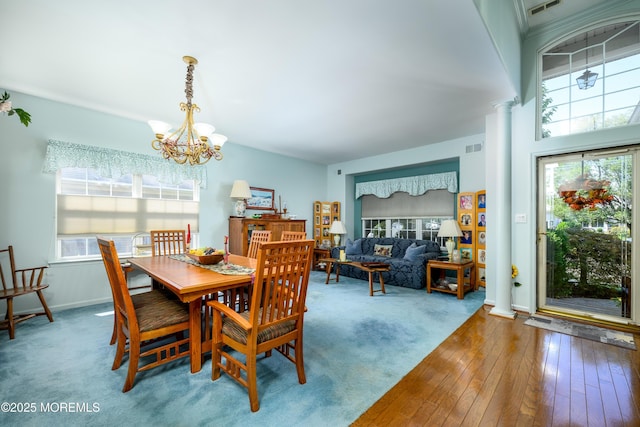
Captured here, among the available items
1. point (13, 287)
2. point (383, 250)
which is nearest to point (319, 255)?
point (383, 250)

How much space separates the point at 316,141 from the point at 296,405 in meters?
4.15

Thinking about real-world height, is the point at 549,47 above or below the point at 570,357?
above

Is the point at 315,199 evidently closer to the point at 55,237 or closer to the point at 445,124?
the point at 445,124

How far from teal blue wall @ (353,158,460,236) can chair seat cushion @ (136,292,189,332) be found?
16.3ft

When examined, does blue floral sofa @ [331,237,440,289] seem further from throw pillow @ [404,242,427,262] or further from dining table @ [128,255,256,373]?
dining table @ [128,255,256,373]

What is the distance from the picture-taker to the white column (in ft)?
10.7

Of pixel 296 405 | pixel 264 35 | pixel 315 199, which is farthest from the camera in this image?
pixel 315 199

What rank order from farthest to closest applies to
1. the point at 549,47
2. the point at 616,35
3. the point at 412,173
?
the point at 412,173
the point at 549,47
the point at 616,35

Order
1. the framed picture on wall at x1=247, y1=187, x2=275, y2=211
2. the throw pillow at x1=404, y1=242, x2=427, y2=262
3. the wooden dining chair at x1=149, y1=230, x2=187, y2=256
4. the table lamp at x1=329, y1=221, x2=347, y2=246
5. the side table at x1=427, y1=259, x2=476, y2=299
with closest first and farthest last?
the wooden dining chair at x1=149, y1=230, x2=187, y2=256
the side table at x1=427, y1=259, x2=476, y2=299
the throw pillow at x1=404, y1=242, x2=427, y2=262
the framed picture on wall at x1=247, y1=187, x2=275, y2=211
the table lamp at x1=329, y1=221, x2=347, y2=246

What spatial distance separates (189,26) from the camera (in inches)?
81.0

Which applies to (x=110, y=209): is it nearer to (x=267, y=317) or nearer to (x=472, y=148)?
(x=267, y=317)

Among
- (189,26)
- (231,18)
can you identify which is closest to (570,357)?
(231,18)

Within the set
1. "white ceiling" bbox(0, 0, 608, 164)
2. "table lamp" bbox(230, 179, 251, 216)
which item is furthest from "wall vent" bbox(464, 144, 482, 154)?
"table lamp" bbox(230, 179, 251, 216)

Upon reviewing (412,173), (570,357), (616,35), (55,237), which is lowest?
(570,357)
